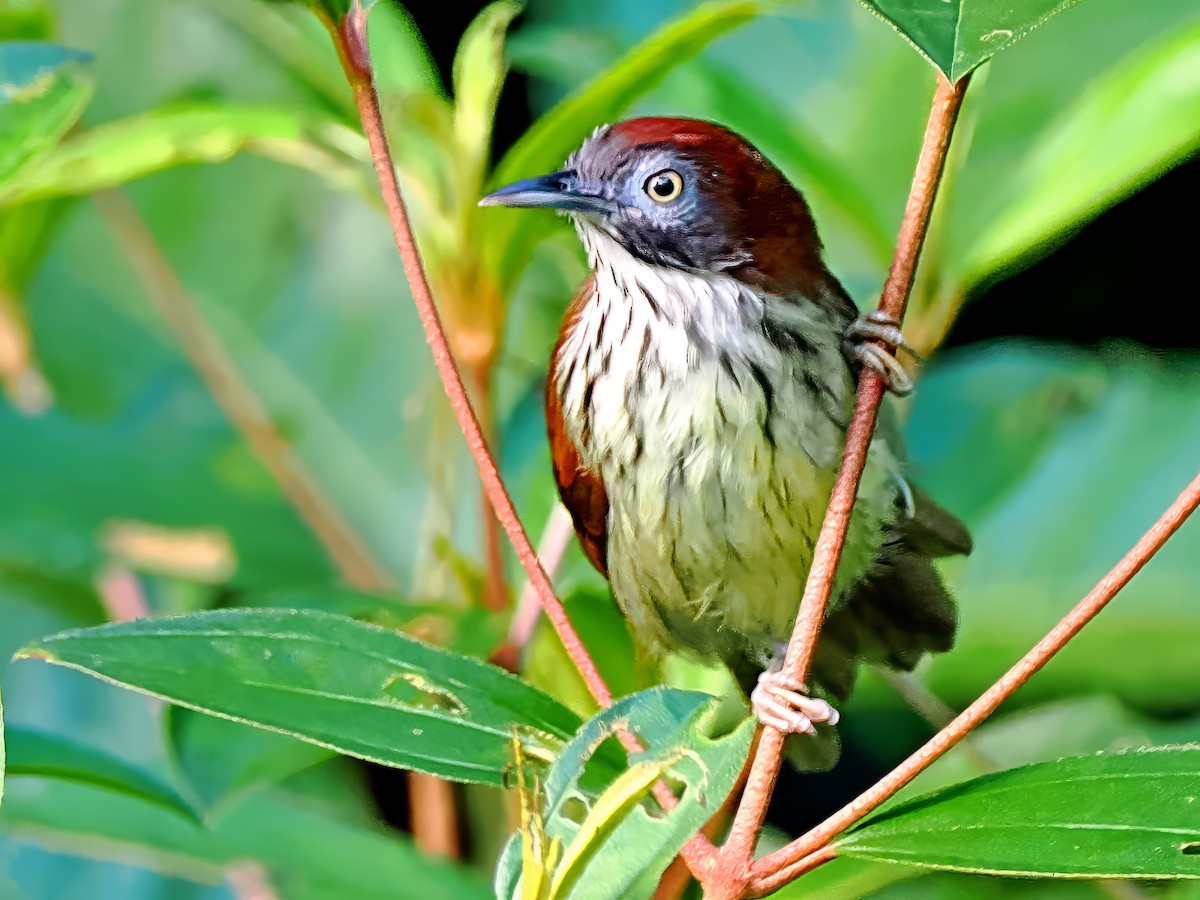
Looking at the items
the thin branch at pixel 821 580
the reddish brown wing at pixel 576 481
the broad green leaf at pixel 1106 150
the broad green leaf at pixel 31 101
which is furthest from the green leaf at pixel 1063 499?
the broad green leaf at pixel 31 101

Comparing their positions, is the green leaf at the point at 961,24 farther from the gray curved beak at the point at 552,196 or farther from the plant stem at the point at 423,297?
the gray curved beak at the point at 552,196

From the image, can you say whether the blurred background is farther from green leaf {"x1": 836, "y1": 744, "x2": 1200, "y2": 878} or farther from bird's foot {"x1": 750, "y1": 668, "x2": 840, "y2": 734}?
green leaf {"x1": 836, "y1": 744, "x2": 1200, "y2": 878}

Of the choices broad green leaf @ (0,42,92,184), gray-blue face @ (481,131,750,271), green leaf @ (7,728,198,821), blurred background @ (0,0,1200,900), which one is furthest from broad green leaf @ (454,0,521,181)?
green leaf @ (7,728,198,821)

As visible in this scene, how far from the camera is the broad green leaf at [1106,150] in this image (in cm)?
116

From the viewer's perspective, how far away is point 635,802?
623 millimetres

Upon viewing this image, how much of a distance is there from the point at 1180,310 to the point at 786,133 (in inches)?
36.8

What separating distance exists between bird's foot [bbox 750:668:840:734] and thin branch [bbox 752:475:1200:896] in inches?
3.0

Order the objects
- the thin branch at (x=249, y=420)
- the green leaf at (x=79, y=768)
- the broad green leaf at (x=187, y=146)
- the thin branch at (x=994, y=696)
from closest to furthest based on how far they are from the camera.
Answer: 1. the thin branch at (x=994, y=696)
2. the green leaf at (x=79, y=768)
3. the broad green leaf at (x=187, y=146)
4. the thin branch at (x=249, y=420)

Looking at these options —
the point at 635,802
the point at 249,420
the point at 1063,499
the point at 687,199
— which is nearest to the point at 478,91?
the point at 687,199

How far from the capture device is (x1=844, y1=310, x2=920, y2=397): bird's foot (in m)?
0.85

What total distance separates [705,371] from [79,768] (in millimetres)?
562

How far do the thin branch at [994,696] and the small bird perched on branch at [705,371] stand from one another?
37 centimetres

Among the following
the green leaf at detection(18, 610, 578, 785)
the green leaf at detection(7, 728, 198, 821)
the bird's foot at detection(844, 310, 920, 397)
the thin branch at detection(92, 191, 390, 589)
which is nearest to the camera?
the green leaf at detection(18, 610, 578, 785)

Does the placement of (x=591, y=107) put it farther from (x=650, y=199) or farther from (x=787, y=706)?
(x=787, y=706)
